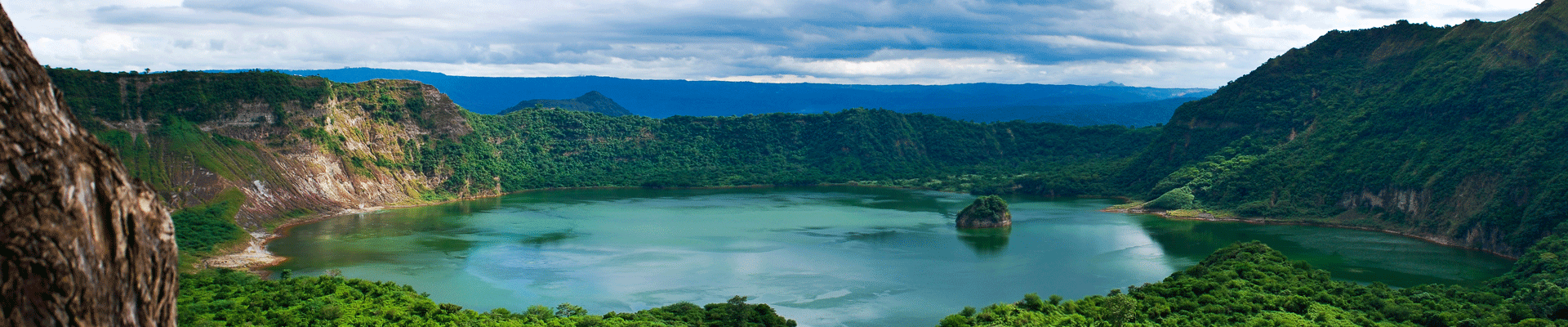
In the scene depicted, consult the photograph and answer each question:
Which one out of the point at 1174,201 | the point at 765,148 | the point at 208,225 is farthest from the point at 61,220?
the point at 765,148

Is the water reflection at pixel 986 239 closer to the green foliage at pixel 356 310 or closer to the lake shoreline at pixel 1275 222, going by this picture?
the lake shoreline at pixel 1275 222

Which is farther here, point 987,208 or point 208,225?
point 987,208

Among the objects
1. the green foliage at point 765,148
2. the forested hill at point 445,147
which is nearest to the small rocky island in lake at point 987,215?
the forested hill at point 445,147

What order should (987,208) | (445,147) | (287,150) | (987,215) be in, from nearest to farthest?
(987,215) → (987,208) → (287,150) → (445,147)

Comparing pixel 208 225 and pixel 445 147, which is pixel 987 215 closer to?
pixel 208 225

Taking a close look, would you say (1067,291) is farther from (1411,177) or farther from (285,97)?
(285,97)

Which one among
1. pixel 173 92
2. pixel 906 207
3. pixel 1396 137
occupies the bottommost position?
pixel 906 207
